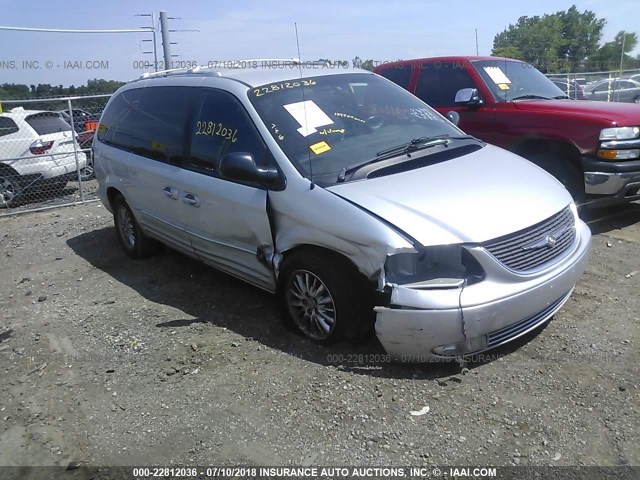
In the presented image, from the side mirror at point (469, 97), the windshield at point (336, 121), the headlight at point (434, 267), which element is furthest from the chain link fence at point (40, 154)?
the headlight at point (434, 267)

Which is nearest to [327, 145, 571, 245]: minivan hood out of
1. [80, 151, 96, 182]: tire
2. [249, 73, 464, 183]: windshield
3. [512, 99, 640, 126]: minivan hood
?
[249, 73, 464, 183]: windshield

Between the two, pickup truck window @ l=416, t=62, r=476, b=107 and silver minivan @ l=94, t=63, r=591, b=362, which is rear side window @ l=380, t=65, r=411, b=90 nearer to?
pickup truck window @ l=416, t=62, r=476, b=107

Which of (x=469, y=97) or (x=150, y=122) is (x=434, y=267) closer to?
(x=150, y=122)

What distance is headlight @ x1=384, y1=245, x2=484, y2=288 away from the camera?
3.18 meters

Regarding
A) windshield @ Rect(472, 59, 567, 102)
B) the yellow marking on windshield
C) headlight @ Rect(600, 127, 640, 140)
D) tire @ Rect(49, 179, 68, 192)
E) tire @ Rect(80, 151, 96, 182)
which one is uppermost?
windshield @ Rect(472, 59, 567, 102)

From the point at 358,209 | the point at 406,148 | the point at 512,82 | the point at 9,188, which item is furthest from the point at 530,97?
the point at 9,188

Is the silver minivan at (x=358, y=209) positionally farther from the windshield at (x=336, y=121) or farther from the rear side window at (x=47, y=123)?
the rear side window at (x=47, y=123)

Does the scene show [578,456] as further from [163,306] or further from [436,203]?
[163,306]

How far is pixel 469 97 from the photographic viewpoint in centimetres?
669

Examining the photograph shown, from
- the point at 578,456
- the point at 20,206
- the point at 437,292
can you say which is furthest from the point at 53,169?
the point at 578,456

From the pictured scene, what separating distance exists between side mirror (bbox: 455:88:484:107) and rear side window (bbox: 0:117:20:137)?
745cm

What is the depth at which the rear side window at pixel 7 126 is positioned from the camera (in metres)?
9.48

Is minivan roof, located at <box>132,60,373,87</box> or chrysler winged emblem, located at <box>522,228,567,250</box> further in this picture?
minivan roof, located at <box>132,60,373,87</box>

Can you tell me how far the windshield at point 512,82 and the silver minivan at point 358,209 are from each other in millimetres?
2426
